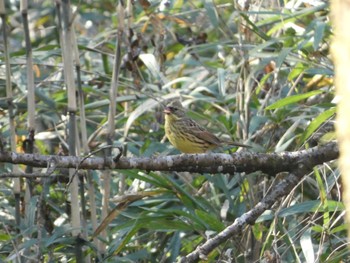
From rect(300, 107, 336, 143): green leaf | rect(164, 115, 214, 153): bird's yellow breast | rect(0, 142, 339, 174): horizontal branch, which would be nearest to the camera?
rect(0, 142, 339, 174): horizontal branch

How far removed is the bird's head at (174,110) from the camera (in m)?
4.55

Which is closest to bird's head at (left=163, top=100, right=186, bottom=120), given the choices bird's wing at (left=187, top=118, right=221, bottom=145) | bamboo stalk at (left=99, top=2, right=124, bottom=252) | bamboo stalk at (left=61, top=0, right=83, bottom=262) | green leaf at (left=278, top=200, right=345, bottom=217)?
bird's wing at (left=187, top=118, right=221, bottom=145)

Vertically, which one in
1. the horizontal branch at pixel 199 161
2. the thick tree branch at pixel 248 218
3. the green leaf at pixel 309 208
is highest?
the horizontal branch at pixel 199 161

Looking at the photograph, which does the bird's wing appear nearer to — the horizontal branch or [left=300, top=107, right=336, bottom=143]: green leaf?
[left=300, top=107, right=336, bottom=143]: green leaf

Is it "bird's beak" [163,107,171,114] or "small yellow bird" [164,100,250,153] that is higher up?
"bird's beak" [163,107,171,114]

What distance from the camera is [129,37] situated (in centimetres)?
387

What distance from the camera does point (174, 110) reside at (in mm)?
4648

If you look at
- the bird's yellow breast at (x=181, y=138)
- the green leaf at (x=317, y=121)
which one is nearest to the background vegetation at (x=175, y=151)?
the green leaf at (x=317, y=121)

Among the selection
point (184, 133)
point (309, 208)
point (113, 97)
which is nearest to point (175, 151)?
point (184, 133)

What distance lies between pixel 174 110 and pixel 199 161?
2007mm

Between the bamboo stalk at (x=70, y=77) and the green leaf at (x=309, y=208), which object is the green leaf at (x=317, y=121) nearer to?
the green leaf at (x=309, y=208)

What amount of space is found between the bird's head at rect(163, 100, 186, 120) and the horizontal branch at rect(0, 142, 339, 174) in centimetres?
173

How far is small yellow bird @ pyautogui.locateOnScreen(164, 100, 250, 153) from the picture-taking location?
14.7ft

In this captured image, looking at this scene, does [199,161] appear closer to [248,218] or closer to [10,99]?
[248,218]
